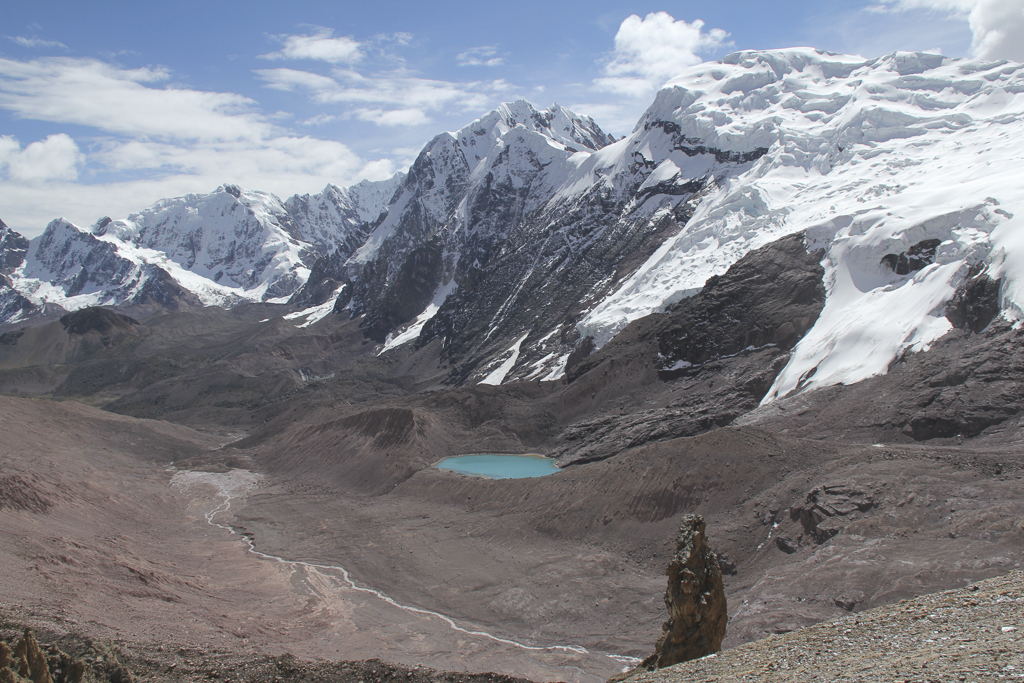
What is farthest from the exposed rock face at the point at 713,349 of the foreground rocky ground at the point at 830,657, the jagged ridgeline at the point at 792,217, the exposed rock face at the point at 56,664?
the exposed rock face at the point at 56,664

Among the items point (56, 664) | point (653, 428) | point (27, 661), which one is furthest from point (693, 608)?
point (653, 428)

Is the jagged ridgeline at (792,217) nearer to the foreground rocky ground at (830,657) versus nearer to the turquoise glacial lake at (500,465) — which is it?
the turquoise glacial lake at (500,465)

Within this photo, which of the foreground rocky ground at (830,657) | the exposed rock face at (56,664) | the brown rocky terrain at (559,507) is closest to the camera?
the foreground rocky ground at (830,657)

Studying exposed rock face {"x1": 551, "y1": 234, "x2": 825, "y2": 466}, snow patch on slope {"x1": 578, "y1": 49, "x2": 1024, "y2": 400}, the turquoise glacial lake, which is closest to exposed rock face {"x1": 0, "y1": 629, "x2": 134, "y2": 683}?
the turquoise glacial lake

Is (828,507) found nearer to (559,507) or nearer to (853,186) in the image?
(559,507)

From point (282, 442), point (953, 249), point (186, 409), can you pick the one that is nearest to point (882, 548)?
point (953, 249)

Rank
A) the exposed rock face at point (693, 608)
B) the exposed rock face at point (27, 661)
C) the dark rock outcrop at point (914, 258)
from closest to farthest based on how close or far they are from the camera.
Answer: the exposed rock face at point (27, 661) < the exposed rock face at point (693, 608) < the dark rock outcrop at point (914, 258)
